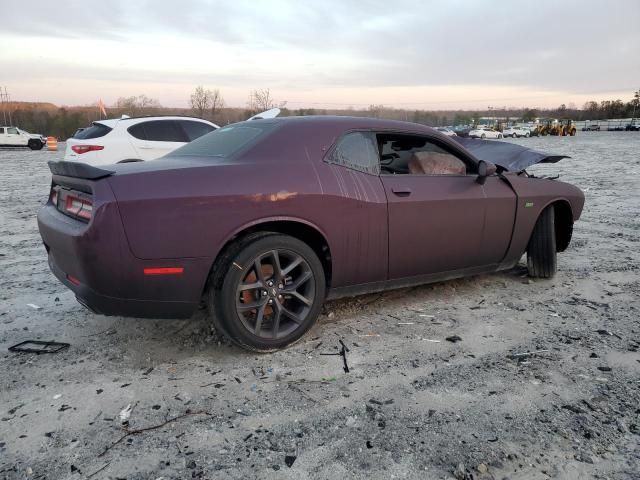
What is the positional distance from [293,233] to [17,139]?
35847 mm

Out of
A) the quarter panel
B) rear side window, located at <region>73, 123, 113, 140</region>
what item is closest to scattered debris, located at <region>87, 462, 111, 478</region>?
the quarter panel

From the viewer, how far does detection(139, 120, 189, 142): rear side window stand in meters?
8.87

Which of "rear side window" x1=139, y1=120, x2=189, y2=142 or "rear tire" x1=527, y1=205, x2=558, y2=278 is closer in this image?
"rear tire" x1=527, y1=205, x2=558, y2=278

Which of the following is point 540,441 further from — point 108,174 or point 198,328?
point 108,174

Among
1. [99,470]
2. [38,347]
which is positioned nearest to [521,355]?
[99,470]

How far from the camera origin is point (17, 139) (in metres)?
32.5

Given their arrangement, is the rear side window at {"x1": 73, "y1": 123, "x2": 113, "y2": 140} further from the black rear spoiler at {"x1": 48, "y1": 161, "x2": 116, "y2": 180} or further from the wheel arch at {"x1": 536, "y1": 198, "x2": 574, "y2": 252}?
the wheel arch at {"x1": 536, "y1": 198, "x2": 574, "y2": 252}

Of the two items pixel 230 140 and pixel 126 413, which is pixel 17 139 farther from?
pixel 126 413

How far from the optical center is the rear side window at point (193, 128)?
30.1 feet

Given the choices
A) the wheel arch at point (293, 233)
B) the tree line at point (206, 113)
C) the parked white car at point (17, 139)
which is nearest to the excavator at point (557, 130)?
the tree line at point (206, 113)

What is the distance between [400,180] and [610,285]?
7.94ft

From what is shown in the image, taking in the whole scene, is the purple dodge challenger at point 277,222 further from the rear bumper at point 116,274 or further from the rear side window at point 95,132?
the rear side window at point 95,132

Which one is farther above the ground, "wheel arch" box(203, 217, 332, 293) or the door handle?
the door handle

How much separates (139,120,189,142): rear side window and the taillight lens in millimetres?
5998
